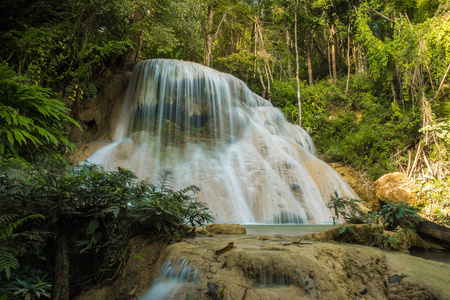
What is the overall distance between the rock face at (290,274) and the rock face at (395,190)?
7021 millimetres

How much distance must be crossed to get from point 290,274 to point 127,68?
39.6 feet

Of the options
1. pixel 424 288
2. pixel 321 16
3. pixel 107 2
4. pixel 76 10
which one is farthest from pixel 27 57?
pixel 321 16

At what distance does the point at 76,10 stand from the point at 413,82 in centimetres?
1367

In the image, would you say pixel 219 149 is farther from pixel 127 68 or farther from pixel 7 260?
pixel 7 260

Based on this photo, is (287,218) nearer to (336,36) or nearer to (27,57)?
(27,57)

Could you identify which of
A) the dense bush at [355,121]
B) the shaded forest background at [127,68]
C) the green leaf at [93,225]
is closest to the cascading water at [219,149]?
the shaded forest background at [127,68]

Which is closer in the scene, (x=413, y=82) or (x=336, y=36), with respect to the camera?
(x=413, y=82)

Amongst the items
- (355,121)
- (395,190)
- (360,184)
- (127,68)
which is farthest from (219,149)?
(355,121)

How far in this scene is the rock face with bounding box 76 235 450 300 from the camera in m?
1.97

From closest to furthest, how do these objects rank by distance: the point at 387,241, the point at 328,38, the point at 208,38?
the point at 387,241 → the point at 208,38 → the point at 328,38

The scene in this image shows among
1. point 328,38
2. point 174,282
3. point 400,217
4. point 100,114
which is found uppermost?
point 328,38

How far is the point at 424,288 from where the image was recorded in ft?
7.43

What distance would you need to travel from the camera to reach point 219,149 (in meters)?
9.80

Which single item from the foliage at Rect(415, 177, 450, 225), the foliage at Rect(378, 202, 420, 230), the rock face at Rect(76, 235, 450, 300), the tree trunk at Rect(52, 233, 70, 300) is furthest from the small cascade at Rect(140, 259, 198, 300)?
the foliage at Rect(415, 177, 450, 225)
